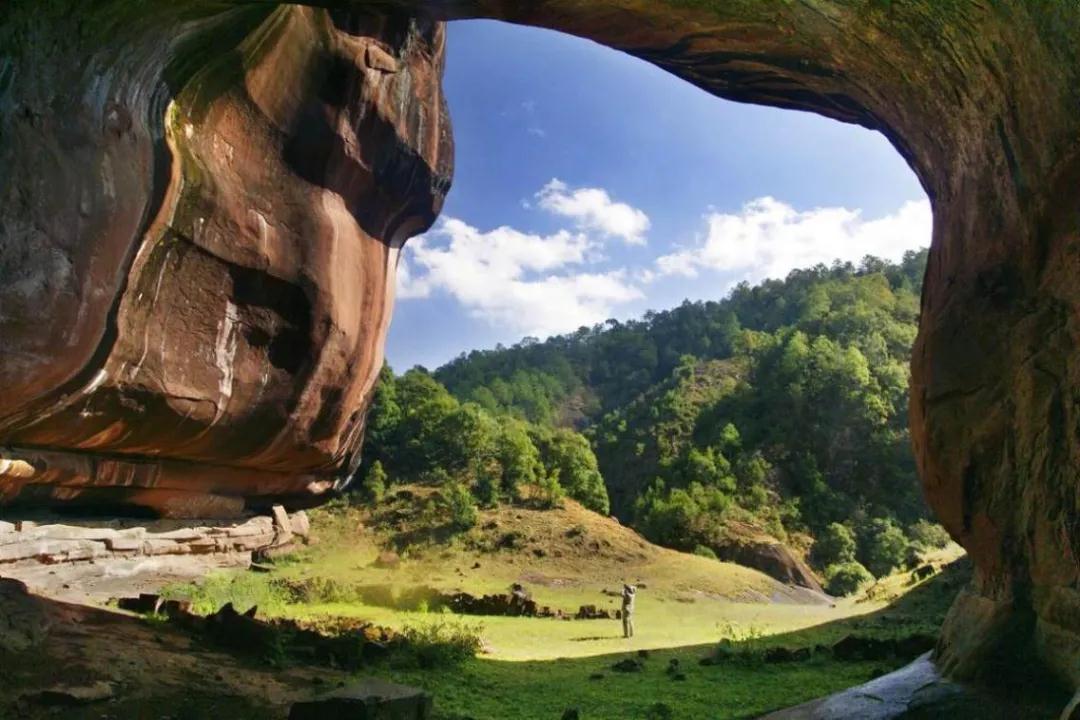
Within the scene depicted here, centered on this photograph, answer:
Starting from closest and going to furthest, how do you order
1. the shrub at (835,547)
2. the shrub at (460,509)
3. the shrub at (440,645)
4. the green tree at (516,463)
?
the shrub at (440,645)
the shrub at (460,509)
the green tree at (516,463)
the shrub at (835,547)

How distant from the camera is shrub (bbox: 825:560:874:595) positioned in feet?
98.2

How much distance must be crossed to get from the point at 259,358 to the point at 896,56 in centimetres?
781

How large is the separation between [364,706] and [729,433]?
45808 millimetres

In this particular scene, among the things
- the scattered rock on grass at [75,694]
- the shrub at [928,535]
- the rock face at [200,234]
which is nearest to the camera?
the rock face at [200,234]

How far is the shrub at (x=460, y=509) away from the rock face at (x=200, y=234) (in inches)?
544

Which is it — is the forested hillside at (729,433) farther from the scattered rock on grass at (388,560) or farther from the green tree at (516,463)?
the scattered rock on grass at (388,560)

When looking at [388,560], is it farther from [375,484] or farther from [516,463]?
[516,463]

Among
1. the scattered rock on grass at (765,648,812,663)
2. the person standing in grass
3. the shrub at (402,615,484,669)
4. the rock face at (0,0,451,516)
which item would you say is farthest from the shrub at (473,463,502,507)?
the scattered rock on grass at (765,648,812,663)

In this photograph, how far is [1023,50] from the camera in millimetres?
4273

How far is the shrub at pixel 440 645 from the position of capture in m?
9.65

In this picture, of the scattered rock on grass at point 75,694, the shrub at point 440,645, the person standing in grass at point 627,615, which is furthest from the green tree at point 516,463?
the scattered rock on grass at point 75,694

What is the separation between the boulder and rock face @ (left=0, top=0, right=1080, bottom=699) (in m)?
3.64

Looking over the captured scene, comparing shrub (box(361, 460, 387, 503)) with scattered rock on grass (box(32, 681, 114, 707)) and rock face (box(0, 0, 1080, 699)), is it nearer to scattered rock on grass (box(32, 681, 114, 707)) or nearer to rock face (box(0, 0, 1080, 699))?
rock face (box(0, 0, 1080, 699))

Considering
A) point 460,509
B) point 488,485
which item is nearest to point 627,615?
point 460,509
